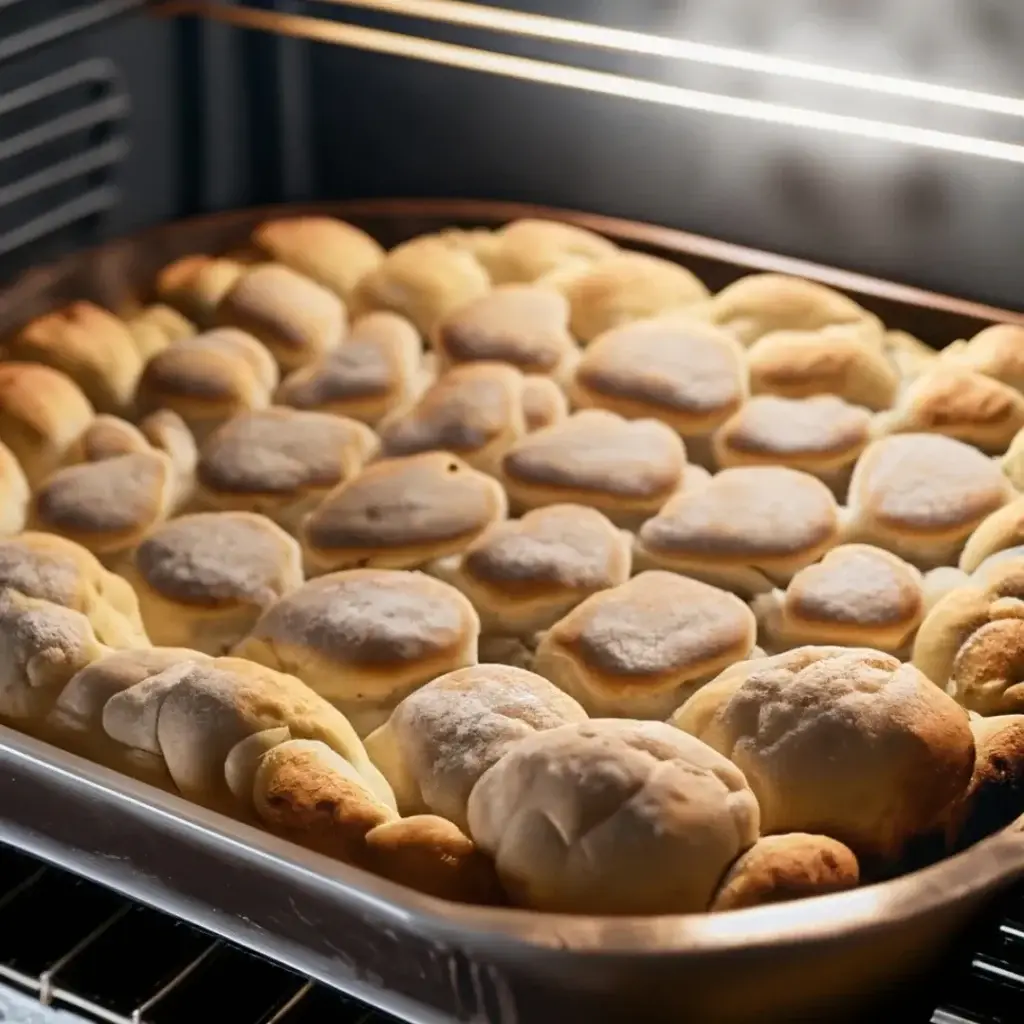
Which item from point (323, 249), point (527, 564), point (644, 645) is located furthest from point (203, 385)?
point (644, 645)

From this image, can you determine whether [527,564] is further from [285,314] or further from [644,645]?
[285,314]

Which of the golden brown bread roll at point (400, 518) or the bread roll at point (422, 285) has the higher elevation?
the bread roll at point (422, 285)

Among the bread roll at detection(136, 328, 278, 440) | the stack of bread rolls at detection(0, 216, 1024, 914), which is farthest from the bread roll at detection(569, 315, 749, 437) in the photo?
the bread roll at detection(136, 328, 278, 440)

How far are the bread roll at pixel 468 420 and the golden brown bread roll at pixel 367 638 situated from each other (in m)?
0.16

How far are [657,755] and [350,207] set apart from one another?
778 mm

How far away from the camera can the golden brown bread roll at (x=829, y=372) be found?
111 centimetres

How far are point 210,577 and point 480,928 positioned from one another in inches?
14.3

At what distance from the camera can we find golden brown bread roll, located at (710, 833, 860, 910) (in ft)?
2.29

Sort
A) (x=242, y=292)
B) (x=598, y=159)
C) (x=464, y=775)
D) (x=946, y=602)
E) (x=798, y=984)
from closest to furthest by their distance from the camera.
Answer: (x=798, y=984), (x=464, y=775), (x=946, y=602), (x=242, y=292), (x=598, y=159)

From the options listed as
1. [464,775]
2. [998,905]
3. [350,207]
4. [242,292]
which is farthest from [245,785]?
[350,207]

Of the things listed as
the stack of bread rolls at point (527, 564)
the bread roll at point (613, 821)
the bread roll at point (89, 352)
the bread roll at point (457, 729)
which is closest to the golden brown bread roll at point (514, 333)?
the stack of bread rolls at point (527, 564)

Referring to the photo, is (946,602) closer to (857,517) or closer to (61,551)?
(857,517)

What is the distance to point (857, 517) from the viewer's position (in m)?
1.00

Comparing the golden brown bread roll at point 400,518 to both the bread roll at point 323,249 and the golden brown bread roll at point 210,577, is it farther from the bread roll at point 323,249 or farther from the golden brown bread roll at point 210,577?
the bread roll at point 323,249
